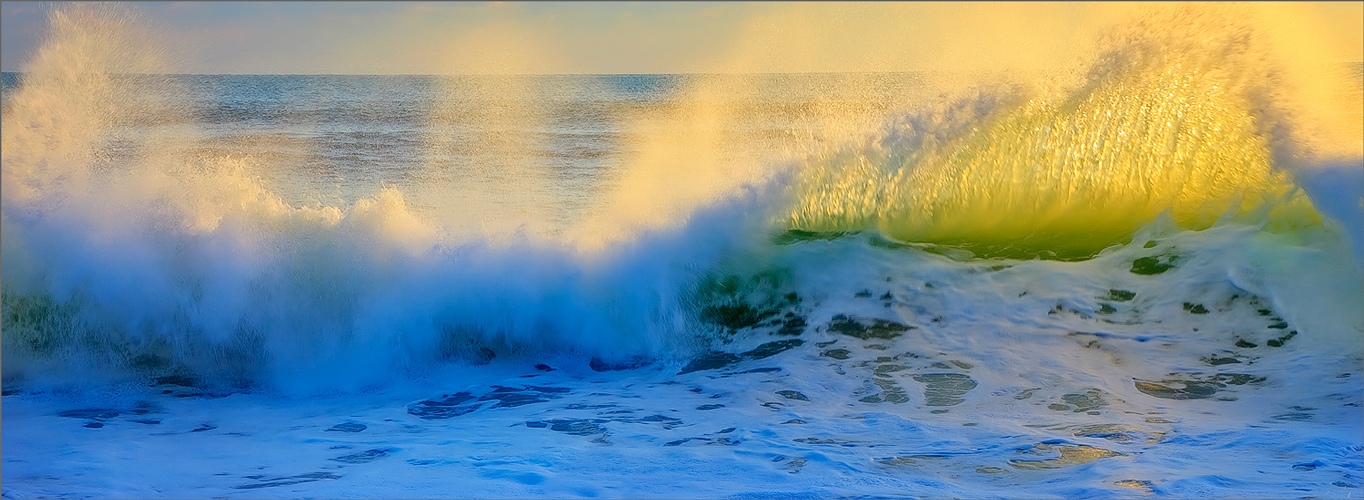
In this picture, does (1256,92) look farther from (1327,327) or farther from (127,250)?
(127,250)

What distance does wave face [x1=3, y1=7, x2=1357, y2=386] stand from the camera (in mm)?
5758

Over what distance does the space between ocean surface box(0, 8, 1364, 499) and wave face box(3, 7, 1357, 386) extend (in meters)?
0.02

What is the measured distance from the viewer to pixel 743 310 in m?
6.16

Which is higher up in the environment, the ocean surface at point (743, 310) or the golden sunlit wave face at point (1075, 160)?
the golden sunlit wave face at point (1075, 160)

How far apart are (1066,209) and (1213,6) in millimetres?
1812

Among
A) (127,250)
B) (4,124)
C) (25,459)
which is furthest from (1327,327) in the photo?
(4,124)

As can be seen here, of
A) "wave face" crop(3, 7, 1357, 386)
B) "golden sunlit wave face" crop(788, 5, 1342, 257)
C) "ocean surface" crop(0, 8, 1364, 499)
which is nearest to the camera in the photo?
"ocean surface" crop(0, 8, 1364, 499)

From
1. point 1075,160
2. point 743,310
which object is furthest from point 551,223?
point 1075,160

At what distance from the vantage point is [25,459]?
4.00 m

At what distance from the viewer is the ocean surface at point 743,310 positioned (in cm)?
385

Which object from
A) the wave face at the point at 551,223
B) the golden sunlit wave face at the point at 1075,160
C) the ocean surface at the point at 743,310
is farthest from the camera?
the golden sunlit wave face at the point at 1075,160

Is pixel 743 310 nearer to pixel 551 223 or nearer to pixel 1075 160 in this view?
pixel 551 223

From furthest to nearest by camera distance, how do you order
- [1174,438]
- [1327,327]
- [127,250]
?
[127,250] → [1327,327] → [1174,438]

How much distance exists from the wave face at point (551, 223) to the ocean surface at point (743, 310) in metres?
0.02
